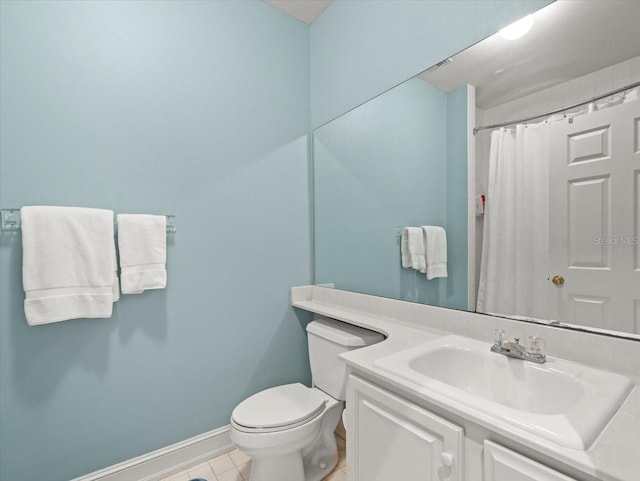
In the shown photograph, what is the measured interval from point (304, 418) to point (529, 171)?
1.31 m

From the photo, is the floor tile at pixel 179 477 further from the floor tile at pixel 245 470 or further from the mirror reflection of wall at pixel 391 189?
the mirror reflection of wall at pixel 391 189

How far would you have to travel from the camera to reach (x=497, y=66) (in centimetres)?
118

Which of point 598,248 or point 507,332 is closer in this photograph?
point 598,248

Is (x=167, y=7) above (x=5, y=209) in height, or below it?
above


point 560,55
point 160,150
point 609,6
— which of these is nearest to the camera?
point 609,6

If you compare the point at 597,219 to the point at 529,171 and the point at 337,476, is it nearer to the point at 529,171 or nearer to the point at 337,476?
the point at 529,171

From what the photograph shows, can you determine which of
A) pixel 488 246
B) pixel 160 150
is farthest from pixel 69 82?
pixel 488 246

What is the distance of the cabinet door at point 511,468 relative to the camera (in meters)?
0.58

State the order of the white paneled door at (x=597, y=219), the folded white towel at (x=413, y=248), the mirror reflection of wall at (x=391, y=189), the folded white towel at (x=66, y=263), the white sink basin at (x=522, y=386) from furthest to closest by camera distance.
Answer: the folded white towel at (x=413, y=248) < the mirror reflection of wall at (x=391, y=189) < the folded white towel at (x=66, y=263) < the white paneled door at (x=597, y=219) < the white sink basin at (x=522, y=386)

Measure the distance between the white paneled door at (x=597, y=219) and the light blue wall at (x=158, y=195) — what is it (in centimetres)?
136

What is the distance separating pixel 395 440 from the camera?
2.84ft

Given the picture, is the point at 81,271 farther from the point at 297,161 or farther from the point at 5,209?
the point at 297,161

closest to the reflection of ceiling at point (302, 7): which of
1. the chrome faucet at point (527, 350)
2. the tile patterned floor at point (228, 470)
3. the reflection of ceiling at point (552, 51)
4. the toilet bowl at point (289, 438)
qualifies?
the reflection of ceiling at point (552, 51)

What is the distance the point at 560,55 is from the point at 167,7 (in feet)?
5.69
